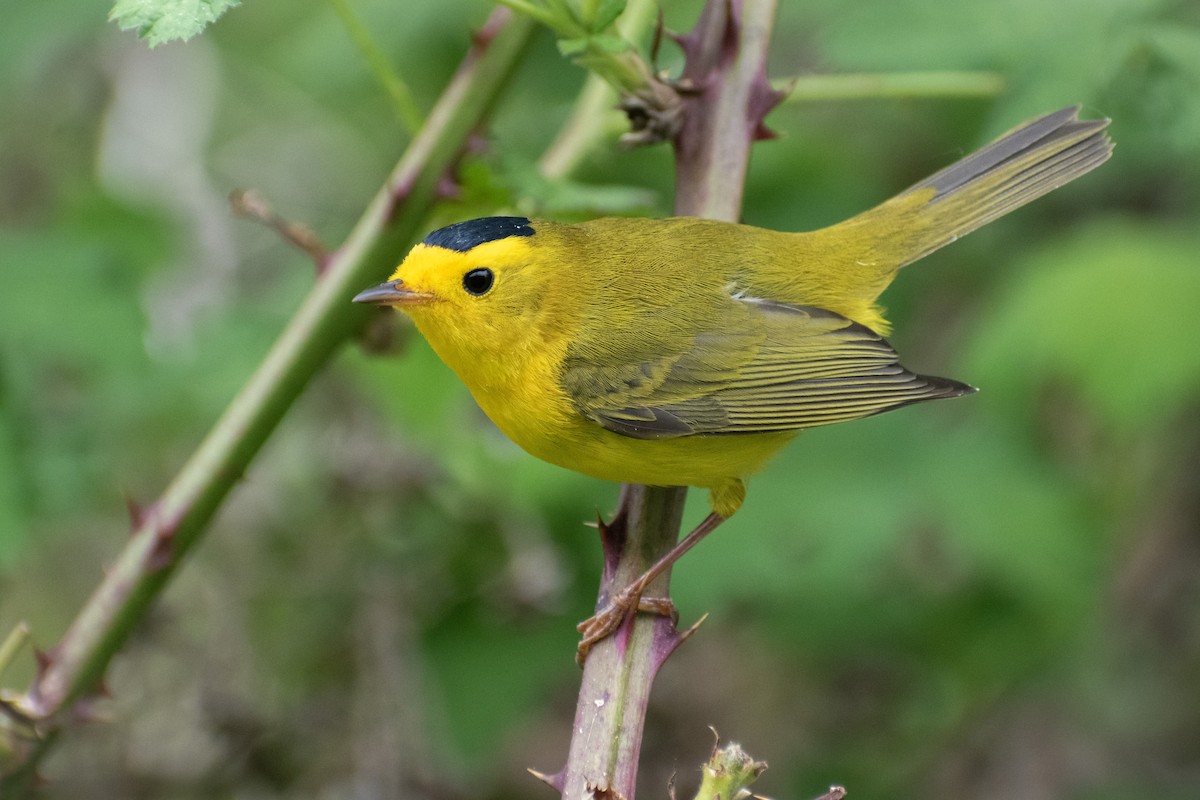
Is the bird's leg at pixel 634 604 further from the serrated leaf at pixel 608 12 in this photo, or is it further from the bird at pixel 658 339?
the serrated leaf at pixel 608 12

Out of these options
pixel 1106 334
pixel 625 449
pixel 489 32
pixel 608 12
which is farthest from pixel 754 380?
pixel 1106 334

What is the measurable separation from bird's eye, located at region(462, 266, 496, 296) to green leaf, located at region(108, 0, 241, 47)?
1.16 metres

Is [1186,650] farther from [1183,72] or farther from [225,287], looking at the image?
[225,287]

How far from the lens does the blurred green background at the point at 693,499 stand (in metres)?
3.62

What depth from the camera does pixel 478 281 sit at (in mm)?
3174

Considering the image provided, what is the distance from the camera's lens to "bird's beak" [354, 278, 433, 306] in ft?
9.05

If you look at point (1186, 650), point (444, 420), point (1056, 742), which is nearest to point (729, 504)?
point (444, 420)

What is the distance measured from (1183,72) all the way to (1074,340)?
1008 mm

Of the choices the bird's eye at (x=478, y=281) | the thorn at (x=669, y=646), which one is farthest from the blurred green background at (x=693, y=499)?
the thorn at (x=669, y=646)

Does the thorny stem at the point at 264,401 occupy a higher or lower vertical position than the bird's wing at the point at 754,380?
lower

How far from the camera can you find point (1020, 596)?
4.21 meters

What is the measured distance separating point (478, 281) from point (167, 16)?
1.22 meters

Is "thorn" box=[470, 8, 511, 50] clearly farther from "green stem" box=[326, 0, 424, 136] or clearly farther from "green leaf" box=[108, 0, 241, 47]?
"green leaf" box=[108, 0, 241, 47]

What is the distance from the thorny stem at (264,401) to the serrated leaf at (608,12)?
1.47ft
